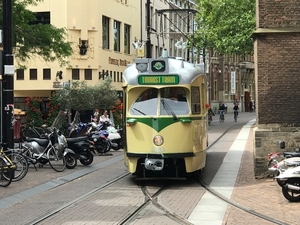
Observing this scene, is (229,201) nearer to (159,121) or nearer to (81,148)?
(159,121)

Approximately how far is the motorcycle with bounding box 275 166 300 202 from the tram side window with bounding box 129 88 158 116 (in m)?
3.78

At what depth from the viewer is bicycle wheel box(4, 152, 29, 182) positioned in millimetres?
14742

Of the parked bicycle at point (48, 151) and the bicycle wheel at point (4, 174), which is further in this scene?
the parked bicycle at point (48, 151)

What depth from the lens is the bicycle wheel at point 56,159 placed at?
17031 millimetres

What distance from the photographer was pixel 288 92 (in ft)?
47.9

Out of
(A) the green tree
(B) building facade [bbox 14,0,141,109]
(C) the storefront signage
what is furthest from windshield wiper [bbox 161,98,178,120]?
(C) the storefront signage

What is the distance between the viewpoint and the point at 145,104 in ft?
46.6

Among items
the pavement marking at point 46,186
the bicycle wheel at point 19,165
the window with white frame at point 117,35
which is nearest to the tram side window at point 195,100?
the pavement marking at point 46,186

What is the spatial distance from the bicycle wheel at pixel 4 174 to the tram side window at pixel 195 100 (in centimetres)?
462

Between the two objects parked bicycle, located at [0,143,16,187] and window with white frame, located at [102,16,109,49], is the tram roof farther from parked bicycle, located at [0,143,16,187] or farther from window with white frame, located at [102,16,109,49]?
window with white frame, located at [102,16,109,49]

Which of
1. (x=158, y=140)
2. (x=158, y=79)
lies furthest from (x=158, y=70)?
(x=158, y=140)

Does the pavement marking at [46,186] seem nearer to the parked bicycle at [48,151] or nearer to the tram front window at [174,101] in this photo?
the parked bicycle at [48,151]

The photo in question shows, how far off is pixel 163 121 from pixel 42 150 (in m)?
5.07

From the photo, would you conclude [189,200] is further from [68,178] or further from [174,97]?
[68,178]
